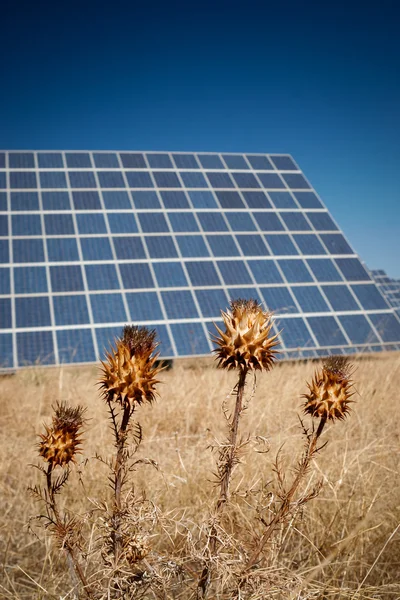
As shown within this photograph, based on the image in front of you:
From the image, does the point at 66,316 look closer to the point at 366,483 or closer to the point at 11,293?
the point at 11,293

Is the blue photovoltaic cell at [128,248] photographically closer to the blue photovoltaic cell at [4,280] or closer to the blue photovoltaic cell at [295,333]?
the blue photovoltaic cell at [4,280]

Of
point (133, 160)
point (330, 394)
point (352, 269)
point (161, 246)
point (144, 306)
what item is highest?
point (133, 160)

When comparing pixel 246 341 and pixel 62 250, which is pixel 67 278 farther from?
pixel 246 341

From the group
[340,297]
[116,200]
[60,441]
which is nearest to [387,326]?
[340,297]

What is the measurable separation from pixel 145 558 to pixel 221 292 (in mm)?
10688

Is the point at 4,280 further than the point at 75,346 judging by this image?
Yes

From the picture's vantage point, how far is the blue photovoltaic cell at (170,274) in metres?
12.6

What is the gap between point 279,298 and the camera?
504 inches

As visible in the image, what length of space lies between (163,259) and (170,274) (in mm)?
591

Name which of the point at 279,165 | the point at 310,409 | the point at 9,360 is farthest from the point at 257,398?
the point at 279,165

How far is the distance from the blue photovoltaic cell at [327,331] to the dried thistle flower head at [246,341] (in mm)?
10404

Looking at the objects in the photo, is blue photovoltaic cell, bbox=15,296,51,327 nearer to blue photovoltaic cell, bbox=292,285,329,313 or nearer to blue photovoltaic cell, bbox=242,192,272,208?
blue photovoltaic cell, bbox=292,285,329,313

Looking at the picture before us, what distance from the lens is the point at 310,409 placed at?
2.04 meters

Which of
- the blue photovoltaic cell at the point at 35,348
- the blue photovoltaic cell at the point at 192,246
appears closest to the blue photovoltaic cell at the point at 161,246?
the blue photovoltaic cell at the point at 192,246
